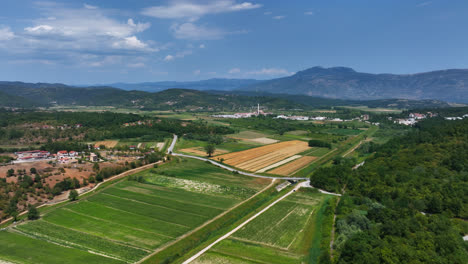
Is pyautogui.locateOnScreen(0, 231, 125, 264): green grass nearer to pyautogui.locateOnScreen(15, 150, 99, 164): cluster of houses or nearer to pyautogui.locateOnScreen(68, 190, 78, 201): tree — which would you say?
pyautogui.locateOnScreen(68, 190, 78, 201): tree

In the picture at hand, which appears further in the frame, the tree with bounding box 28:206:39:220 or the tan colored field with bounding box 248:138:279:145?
the tan colored field with bounding box 248:138:279:145

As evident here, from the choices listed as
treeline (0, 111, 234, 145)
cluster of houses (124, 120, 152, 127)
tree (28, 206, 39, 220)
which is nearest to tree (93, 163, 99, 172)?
tree (28, 206, 39, 220)

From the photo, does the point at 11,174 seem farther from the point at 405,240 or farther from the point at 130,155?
the point at 405,240

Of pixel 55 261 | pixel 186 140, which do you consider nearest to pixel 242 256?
pixel 55 261

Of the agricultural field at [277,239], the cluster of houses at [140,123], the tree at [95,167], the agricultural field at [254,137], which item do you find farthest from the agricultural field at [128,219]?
the cluster of houses at [140,123]

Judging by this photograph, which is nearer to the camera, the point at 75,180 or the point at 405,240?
the point at 405,240

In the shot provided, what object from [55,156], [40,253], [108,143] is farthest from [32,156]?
[40,253]
